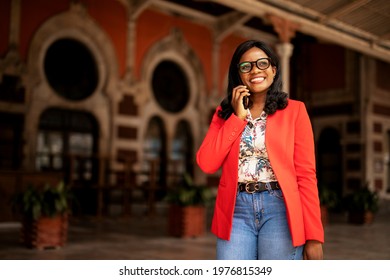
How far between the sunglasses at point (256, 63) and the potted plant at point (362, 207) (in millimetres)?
9662

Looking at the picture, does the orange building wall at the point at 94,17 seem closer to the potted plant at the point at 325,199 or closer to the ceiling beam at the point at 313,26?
the ceiling beam at the point at 313,26

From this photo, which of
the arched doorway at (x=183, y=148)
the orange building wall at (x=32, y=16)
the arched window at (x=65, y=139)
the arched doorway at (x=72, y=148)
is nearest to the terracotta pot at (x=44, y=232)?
the arched doorway at (x=72, y=148)

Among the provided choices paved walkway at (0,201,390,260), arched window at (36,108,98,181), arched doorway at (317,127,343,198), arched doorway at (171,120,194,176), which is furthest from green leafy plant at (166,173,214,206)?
arched doorway at (317,127,343,198)

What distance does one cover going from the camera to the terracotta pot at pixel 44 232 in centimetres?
608

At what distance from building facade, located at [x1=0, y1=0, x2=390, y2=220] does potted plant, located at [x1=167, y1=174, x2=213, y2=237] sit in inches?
111

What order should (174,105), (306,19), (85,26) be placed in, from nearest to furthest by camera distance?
1. (306,19)
2. (85,26)
3. (174,105)

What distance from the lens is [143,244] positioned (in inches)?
267

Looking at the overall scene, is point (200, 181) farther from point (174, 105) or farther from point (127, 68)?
point (127, 68)

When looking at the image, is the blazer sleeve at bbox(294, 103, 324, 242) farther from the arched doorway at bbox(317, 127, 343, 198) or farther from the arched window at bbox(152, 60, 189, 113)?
the arched doorway at bbox(317, 127, 343, 198)

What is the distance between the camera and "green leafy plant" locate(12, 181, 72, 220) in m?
6.10

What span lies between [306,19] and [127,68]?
226 inches

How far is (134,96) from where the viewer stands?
1253cm
